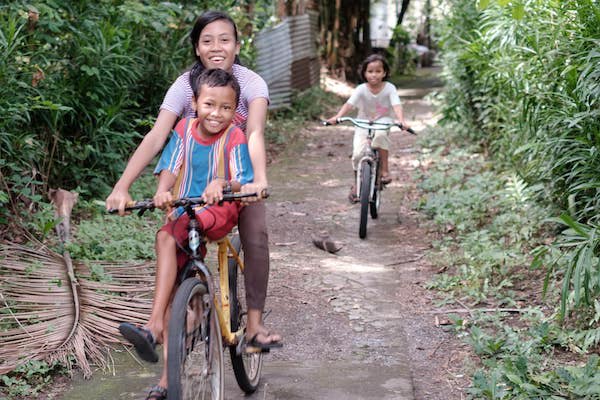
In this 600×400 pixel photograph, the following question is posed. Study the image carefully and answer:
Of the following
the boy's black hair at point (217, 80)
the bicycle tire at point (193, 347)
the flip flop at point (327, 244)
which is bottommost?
the flip flop at point (327, 244)

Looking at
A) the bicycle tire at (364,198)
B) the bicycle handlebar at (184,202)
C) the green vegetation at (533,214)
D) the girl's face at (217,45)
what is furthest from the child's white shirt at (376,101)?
the bicycle handlebar at (184,202)

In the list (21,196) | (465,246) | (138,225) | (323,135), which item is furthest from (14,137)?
(323,135)

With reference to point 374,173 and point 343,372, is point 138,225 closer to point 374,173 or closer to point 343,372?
point 374,173

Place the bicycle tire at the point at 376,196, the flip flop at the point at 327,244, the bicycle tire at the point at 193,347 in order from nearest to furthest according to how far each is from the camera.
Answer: the bicycle tire at the point at 193,347
the flip flop at the point at 327,244
the bicycle tire at the point at 376,196

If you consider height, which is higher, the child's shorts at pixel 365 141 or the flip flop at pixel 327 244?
the child's shorts at pixel 365 141

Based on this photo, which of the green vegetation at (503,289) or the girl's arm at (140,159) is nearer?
the girl's arm at (140,159)

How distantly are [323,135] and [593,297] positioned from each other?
9235mm

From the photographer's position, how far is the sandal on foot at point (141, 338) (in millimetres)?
3100

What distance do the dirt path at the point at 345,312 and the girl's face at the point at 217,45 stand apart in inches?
70.3

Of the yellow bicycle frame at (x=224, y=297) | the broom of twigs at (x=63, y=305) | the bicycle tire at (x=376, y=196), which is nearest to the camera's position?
the yellow bicycle frame at (x=224, y=297)

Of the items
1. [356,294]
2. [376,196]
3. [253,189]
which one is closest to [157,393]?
[253,189]

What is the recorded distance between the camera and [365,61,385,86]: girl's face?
8.02 meters

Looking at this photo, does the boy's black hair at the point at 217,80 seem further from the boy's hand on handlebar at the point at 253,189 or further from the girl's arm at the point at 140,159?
the boy's hand on handlebar at the point at 253,189

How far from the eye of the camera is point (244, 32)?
12.6m
